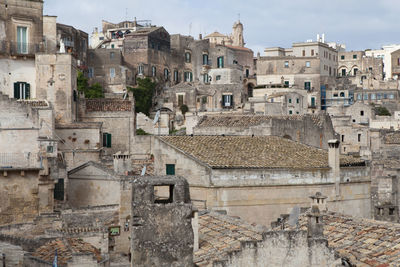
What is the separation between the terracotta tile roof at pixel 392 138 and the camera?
66.6 m

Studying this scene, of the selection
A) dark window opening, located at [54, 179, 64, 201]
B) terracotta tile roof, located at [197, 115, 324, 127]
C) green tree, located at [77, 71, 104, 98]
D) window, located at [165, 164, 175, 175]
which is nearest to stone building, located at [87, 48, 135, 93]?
green tree, located at [77, 71, 104, 98]

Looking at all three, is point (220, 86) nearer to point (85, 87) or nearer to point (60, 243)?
point (85, 87)

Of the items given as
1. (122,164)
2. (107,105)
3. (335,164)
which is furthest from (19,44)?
(335,164)

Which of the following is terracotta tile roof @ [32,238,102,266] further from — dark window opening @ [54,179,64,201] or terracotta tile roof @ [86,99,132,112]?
terracotta tile roof @ [86,99,132,112]

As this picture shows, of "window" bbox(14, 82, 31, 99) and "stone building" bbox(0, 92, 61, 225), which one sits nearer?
"stone building" bbox(0, 92, 61, 225)

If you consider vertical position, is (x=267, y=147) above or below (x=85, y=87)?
below

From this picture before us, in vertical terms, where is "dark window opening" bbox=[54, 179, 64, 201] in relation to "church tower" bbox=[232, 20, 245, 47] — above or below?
below

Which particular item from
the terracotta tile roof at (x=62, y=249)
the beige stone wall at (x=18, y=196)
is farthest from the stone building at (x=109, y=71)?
the terracotta tile roof at (x=62, y=249)

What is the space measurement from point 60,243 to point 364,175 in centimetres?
1567

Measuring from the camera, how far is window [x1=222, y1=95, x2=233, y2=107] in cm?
8569

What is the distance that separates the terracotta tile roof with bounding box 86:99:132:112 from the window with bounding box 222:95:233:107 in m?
35.2

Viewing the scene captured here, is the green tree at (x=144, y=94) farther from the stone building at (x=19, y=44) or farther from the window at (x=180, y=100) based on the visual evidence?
the stone building at (x=19, y=44)

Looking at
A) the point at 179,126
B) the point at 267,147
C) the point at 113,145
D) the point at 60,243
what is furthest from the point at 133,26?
the point at 60,243

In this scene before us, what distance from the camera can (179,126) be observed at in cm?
7594
